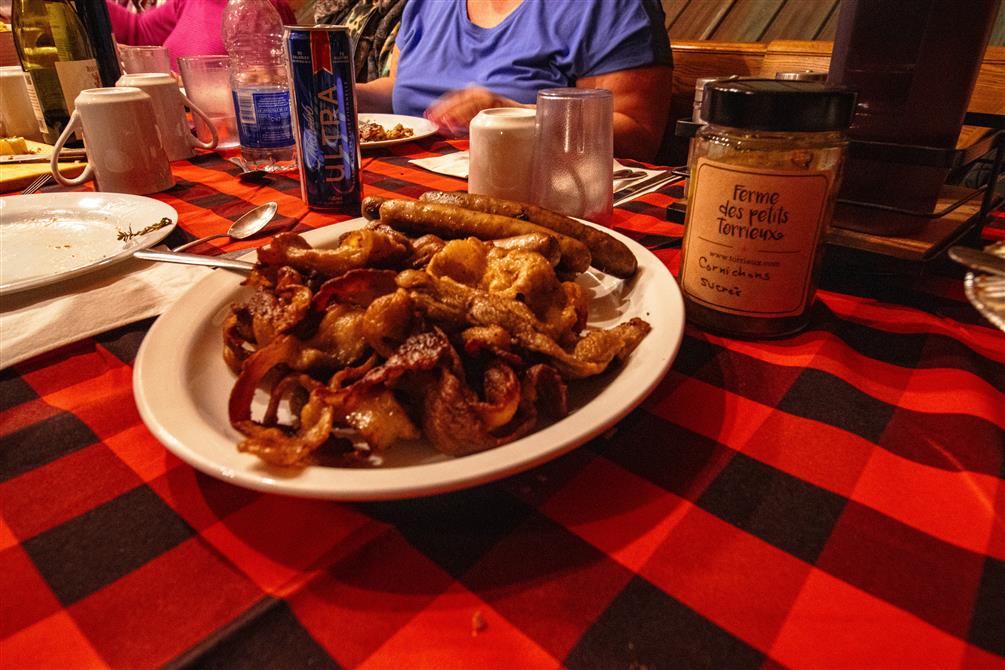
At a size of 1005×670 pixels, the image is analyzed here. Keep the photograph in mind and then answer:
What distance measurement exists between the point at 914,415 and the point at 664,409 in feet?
0.83

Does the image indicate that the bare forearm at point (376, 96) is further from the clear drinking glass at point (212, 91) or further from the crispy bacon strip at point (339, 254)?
the crispy bacon strip at point (339, 254)

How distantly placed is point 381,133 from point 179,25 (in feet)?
9.69

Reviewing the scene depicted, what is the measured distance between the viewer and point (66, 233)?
104 centimetres

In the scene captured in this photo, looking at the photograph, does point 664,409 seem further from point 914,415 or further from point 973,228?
point 973,228

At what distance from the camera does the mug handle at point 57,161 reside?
4.00 ft

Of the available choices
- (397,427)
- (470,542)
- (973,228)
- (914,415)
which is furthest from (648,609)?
(973,228)

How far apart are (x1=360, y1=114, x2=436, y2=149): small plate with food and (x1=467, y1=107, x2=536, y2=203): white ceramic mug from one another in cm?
62

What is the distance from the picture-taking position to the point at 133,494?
51 cm

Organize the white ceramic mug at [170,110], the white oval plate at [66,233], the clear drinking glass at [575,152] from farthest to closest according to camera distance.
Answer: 1. the white ceramic mug at [170,110]
2. the clear drinking glass at [575,152]
3. the white oval plate at [66,233]

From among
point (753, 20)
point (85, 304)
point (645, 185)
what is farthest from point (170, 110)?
point (753, 20)

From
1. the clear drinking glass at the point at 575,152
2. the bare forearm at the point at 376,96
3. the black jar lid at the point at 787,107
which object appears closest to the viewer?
the black jar lid at the point at 787,107

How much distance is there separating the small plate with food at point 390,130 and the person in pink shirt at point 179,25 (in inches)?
75.2

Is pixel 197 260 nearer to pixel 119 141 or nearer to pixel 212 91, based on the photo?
pixel 119 141

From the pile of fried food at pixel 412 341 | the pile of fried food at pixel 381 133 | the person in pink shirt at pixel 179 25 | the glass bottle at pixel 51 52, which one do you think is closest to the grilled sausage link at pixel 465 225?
the pile of fried food at pixel 412 341
